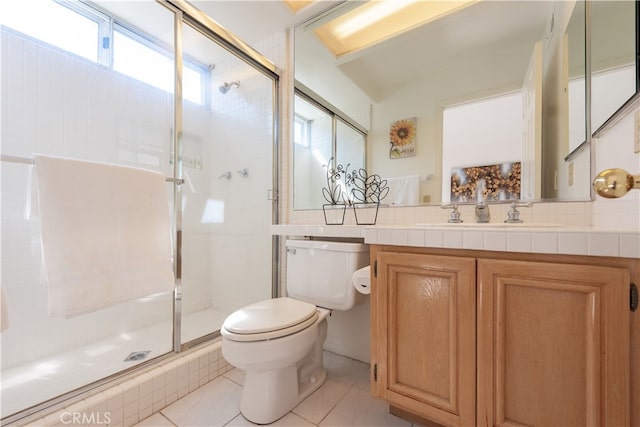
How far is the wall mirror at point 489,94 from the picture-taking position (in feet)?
3.54

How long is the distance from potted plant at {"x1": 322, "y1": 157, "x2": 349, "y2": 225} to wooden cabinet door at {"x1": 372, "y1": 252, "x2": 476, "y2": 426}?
75 cm

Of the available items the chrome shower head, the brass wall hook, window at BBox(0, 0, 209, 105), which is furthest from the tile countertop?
the chrome shower head

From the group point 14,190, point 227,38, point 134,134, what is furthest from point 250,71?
point 14,190

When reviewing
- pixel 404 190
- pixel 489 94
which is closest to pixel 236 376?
pixel 404 190

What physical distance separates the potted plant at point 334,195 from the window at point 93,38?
1.12 m

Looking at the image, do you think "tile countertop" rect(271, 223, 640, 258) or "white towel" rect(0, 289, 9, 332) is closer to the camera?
"tile countertop" rect(271, 223, 640, 258)

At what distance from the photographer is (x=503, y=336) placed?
0.70 m

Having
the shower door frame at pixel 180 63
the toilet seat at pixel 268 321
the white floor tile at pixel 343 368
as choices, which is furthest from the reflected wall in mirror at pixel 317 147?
the white floor tile at pixel 343 368

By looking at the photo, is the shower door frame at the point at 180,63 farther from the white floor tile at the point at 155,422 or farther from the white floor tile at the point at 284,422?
the white floor tile at the point at 284,422

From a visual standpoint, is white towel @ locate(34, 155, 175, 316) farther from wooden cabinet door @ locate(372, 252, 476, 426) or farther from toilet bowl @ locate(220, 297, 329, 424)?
wooden cabinet door @ locate(372, 252, 476, 426)

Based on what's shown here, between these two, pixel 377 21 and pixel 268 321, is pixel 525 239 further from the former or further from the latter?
pixel 377 21

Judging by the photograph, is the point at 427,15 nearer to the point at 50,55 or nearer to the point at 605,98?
the point at 605,98

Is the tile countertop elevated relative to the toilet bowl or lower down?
elevated

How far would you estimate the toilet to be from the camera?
3.32 ft
